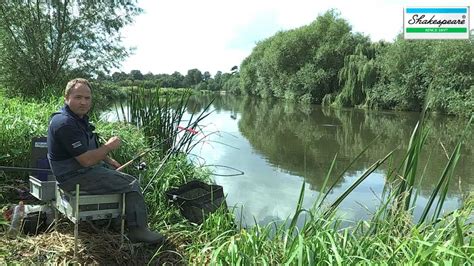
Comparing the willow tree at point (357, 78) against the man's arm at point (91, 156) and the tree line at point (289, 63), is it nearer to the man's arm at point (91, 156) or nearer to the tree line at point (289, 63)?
the tree line at point (289, 63)

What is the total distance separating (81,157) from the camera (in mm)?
2770

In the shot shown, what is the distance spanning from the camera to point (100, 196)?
288cm

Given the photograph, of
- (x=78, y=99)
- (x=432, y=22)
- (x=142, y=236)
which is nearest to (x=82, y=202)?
(x=142, y=236)

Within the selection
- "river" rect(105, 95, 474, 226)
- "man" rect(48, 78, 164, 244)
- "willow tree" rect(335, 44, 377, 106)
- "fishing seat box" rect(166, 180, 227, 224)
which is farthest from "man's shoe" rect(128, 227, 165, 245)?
"willow tree" rect(335, 44, 377, 106)

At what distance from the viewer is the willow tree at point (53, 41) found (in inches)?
381

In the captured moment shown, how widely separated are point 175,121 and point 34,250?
10.0ft

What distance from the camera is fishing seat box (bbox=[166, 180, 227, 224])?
3.80 metres

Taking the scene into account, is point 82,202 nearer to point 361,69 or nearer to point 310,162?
point 310,162

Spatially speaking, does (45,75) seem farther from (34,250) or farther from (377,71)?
(377,71)

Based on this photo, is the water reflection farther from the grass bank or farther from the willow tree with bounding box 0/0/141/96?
the willow tree with bounding box 0/0/141/96

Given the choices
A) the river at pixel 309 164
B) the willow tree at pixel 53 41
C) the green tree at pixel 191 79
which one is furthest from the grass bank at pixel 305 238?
the willow tree at pixel 53 41

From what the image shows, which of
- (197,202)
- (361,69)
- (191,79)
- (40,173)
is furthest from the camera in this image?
(361,69)

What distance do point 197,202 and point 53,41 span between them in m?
8.05

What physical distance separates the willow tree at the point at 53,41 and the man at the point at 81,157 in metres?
6.98
